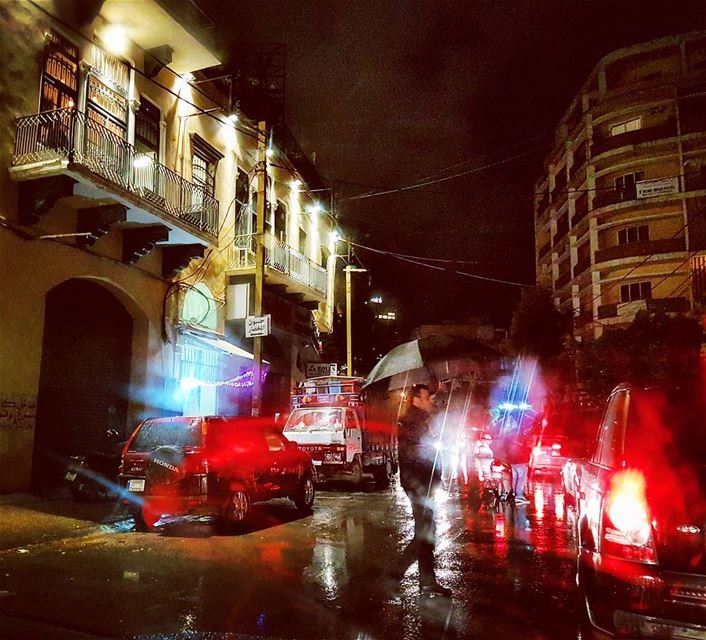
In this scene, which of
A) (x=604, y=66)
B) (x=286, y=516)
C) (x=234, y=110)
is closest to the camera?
(x=286, y=516)

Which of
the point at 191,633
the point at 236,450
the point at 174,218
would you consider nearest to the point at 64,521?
the point at 236,450

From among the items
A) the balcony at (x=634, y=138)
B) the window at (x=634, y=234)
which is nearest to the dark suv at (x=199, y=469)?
the window at (x=634, y=234)

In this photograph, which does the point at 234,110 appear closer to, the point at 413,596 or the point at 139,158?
the point at 139,158

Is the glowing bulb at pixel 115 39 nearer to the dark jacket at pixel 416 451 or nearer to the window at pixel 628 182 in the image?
the dark jacket at pixel 416 451

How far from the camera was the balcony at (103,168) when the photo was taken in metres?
12.2

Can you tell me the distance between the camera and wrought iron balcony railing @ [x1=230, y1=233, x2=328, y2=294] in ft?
66.8

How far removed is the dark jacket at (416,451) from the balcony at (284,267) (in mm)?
13898

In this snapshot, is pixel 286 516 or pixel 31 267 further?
pixel 31 267

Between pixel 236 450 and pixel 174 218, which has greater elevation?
pixel 174 218

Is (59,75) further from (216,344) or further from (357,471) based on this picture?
(357,471)

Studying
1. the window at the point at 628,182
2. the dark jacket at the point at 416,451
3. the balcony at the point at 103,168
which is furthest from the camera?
the window at the point at 628,182

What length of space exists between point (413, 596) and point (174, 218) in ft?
38.4

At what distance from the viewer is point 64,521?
1001cm

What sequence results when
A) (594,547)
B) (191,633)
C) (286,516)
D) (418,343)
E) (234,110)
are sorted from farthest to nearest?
1. (234,110)
2. (286,516)
3. (418,343)
4. (191,633)
5. (594,547)
